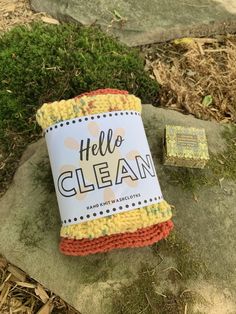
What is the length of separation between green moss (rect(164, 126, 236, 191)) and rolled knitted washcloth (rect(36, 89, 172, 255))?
0.29 m

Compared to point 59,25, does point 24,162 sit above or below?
below

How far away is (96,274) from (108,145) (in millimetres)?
522

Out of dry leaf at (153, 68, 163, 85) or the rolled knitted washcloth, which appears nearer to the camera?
the rolled knitted washcloth

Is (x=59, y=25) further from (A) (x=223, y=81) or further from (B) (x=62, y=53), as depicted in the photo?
(A) (x=223, y=81)

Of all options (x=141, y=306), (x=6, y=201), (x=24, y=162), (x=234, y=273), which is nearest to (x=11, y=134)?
(x=24, y=162)

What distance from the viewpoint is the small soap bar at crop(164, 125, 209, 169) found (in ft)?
6.26

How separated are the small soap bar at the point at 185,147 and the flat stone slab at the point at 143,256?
72 mm

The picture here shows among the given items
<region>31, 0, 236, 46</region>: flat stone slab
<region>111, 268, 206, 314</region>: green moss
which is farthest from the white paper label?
<region>31, 0, 236, 46</region>: flat stone slab

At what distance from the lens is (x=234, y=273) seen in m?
1.83

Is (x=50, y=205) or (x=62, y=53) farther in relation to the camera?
(x=62, y=53)

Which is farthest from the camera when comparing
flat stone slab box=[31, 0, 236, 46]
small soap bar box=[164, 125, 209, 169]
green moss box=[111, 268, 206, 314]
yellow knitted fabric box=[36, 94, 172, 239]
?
flat stone slab box=[31, 0, 236, 46]

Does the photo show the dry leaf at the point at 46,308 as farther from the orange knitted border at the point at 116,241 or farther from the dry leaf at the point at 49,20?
the dry leaf at the point at 49,20

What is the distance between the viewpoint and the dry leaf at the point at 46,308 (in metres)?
1.91

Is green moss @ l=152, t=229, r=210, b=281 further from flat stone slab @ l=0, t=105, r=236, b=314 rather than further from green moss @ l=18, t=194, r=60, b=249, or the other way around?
green moss @ l=18, t=194, r=60, b=249
